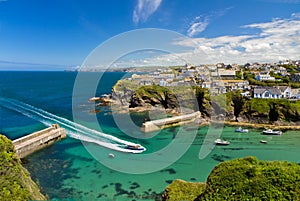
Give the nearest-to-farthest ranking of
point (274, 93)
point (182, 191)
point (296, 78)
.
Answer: point (182, 191) < point (274, 93) < point (296, 78)

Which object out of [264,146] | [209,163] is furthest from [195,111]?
[209,163]

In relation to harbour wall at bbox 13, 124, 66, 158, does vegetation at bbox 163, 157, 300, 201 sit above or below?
above

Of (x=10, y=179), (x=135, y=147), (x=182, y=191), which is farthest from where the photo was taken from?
(x=135, y=147)

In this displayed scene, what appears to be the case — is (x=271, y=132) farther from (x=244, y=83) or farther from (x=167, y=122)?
(x=244, y=83)

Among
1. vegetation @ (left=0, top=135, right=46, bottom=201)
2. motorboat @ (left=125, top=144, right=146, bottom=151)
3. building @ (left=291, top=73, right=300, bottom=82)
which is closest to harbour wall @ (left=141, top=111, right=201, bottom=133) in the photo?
motorboat @ (left=125, top=144, right=146, bottom=151)

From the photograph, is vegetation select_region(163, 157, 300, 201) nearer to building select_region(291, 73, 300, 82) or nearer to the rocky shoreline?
the rocky shoreline

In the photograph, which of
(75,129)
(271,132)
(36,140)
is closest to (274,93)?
(271,132)
